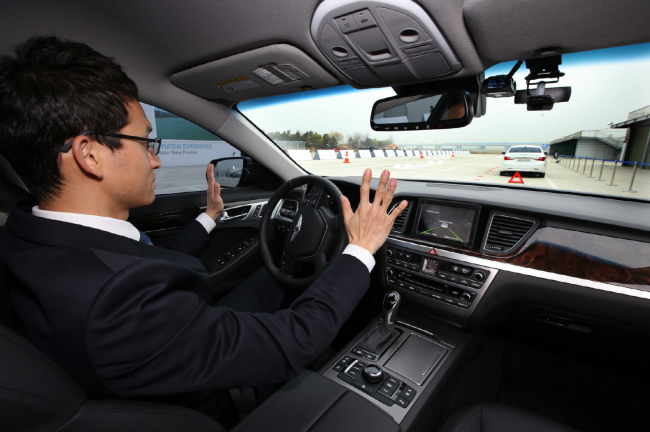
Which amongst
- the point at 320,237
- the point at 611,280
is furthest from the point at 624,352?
the point at 320,237

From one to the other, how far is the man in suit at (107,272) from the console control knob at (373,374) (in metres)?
0.58

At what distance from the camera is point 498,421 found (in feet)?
4.57

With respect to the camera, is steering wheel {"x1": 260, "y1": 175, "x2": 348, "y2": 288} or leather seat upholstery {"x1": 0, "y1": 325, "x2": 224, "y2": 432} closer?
leather seat upholstery {"x1": 0, "y1": 325, "x2": 224, "y2": 432}

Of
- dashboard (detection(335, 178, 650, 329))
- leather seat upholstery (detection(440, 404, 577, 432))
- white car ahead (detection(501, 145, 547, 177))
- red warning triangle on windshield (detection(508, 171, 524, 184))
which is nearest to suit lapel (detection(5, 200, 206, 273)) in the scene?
leather seat upholstery (detection(440, 404, 577, 432))

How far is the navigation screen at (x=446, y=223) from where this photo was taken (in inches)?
77.5

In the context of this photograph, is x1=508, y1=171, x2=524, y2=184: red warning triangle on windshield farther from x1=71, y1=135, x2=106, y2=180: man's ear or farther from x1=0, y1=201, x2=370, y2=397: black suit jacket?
x1=71, y1=135, x2=106, y2=180: man's ear

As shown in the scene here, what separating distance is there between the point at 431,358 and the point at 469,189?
121 cm

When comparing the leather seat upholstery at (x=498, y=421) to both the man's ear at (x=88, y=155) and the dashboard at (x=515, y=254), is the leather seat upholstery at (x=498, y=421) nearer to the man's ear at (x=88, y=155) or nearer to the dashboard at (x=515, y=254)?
the dashboard at (x=515, y=254)

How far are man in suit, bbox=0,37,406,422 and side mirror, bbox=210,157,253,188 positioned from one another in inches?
86.1

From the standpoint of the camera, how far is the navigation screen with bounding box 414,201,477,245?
1968 millimetres

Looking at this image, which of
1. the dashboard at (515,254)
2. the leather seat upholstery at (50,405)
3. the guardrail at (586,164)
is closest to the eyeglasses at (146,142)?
the leather seat upholstery at (50,405)

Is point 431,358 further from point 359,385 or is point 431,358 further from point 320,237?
point 320,237

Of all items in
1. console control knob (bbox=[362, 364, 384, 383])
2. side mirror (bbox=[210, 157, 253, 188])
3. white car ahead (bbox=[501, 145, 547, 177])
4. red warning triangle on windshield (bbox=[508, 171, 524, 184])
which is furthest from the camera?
side mirror (bbox=[210, 157, 253, 188])

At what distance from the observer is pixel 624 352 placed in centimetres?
177
